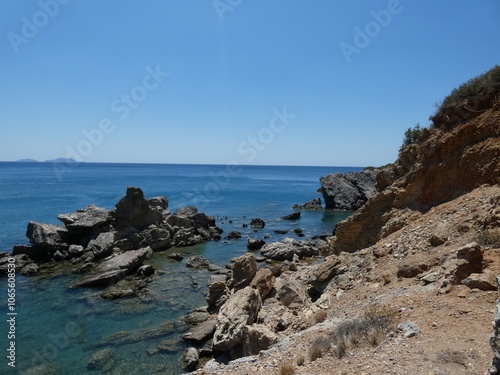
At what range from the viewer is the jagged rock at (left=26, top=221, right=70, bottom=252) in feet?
120

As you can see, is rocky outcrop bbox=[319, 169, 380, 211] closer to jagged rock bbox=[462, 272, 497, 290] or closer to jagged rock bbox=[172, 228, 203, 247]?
jagged rock bbox=[172, 228, 203, 247]

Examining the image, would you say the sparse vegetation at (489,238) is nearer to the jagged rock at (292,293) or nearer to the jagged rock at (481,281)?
the jagged rock at (481,281)

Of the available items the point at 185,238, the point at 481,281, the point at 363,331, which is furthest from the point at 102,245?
the point at 481,281

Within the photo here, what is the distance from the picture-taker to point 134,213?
4322 centimetres

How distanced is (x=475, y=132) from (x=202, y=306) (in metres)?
19.2

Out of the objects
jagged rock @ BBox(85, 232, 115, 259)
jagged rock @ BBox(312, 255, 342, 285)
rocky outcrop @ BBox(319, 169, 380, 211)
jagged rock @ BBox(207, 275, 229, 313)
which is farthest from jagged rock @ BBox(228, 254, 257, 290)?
rocky outcrop @ BBox(319, 169, 380, 211)

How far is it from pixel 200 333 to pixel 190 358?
233 centimetres

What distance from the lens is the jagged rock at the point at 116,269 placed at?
92.5 feet

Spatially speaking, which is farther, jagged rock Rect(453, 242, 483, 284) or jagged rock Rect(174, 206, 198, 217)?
jagged rock Rect(174, 206, 198, 217)

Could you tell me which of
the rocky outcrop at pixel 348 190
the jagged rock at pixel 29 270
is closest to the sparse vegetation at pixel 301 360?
the jagged rock at pixel 29 270

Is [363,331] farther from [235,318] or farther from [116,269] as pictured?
[116,269]

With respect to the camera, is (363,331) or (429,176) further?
(429,176)

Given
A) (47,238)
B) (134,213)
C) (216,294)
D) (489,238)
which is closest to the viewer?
(489,238)

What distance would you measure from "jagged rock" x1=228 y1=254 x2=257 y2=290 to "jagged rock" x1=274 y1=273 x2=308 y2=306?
3.27 metres
